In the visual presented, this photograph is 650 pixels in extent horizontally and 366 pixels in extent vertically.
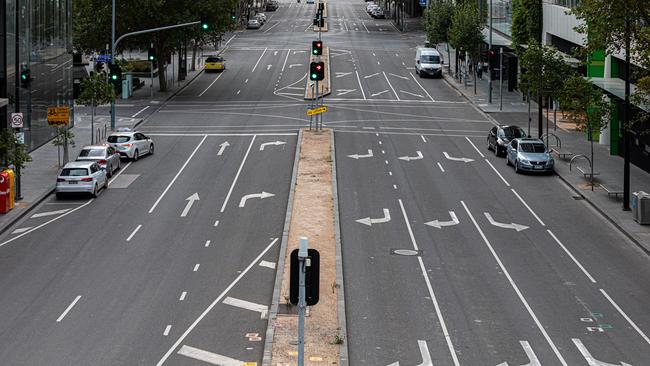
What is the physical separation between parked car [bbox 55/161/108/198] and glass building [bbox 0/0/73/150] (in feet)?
18.7

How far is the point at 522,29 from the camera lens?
75.9m

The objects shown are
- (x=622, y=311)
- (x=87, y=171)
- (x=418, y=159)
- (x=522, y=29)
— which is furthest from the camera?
(x=522, y=29)

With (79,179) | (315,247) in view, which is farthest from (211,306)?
(79,179)

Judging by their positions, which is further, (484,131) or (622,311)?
(484,131)

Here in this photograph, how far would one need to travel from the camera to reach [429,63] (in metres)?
90.1

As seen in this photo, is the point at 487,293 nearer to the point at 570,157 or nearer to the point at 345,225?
the point at 345,225

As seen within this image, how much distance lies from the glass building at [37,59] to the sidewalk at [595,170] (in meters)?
25.3

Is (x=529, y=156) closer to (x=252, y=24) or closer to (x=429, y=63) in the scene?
(x=429, y=63)

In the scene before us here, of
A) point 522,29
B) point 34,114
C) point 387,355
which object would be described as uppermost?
point 522,29

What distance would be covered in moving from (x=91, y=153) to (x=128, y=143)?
4.29 metres

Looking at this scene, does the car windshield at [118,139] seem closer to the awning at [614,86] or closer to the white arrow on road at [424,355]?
the awning at [614,86]

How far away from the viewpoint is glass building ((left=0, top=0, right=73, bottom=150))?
4881 centimetres

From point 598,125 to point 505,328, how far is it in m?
19.9

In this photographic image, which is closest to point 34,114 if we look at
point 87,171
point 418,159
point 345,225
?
point 87,171
